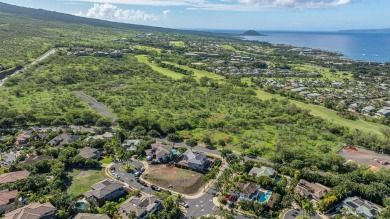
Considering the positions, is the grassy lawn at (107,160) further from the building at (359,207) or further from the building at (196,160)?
the building at (359,207)

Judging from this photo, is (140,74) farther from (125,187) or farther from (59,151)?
(125,187)

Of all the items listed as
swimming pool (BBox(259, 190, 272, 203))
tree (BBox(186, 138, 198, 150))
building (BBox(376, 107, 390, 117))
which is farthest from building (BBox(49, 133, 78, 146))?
building (BBox(376, 107, 390, 117))

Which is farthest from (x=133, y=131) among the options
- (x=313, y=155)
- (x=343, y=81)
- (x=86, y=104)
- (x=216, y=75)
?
(x=343, y=81)

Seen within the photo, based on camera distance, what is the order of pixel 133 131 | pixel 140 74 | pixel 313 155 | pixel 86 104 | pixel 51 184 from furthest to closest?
pixel 140 74 < pixel 86 104 < pixel 133 131 < pixel 313 155 < pixel 51 184

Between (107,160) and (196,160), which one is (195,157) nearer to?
(196,160)

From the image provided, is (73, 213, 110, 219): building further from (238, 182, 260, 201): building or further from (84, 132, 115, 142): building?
(84, 132, 115, 142): building

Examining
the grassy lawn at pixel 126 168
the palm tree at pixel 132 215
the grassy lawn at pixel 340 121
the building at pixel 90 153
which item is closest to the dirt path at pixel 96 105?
the building at pixel 90 153
